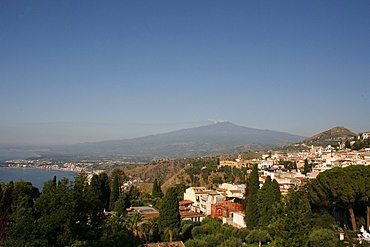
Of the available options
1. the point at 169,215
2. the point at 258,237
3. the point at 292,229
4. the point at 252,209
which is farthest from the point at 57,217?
the point at 252,209

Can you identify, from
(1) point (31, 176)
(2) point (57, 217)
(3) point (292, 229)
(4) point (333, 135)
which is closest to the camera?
(2) point (57, 217)

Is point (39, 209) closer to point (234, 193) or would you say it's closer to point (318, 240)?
point (318, 240)

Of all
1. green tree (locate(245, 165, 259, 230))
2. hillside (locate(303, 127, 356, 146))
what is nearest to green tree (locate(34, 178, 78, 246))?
green tree (locate(245, 165, 259, 230))

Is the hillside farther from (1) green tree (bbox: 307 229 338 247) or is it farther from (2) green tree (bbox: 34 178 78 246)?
(2) green tree (bbox: 34 178 78 246)

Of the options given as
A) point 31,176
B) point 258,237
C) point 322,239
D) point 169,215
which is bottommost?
point 31,176

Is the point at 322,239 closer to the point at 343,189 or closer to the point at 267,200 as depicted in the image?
the point at 343,189

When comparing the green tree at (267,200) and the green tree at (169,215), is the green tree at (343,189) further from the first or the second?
the green tree at (169,215)

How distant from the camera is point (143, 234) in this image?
1666cm

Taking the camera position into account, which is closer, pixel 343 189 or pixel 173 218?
pixel 343 189

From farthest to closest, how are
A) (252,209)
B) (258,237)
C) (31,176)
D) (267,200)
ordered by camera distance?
(31,176) → (252,209) → (267,200) → (258,237)

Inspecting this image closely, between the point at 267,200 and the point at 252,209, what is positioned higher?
the point at 267,200

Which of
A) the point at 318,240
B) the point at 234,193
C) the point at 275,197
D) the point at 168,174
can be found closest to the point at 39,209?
the point at 318,240

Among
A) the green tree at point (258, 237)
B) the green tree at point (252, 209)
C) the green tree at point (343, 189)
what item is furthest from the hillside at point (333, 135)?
the green tree at point (258, 237)

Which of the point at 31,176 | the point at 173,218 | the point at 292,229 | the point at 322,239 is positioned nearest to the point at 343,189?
the point at 322,239
